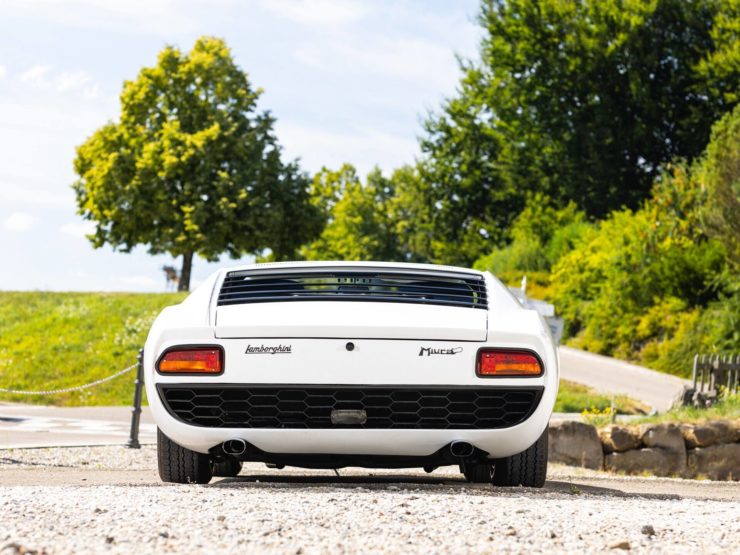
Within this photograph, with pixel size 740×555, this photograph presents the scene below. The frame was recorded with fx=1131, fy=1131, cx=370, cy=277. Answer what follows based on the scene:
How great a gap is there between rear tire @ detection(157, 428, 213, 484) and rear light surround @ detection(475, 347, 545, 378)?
Result: 67.8 inches

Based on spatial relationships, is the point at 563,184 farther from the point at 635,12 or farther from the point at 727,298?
the point at 727,298

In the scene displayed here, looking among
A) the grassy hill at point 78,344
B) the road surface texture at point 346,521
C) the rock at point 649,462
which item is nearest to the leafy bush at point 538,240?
the grassy hill at point 78,344

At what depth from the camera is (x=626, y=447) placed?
40.8 feet

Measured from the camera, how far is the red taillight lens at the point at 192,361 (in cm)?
591

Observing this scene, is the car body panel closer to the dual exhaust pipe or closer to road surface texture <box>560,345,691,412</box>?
the dual exhaust pipe

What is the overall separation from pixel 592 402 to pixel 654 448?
8903mm

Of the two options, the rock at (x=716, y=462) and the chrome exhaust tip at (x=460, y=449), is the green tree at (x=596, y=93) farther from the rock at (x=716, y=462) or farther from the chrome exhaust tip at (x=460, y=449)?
the chrome exhaust tip at (x=460, y=449)

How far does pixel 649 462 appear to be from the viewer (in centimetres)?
1241

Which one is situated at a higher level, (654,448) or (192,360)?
(192,360)

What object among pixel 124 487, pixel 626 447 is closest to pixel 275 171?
pixel 626 447

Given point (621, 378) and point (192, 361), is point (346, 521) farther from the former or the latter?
point (621, 378)

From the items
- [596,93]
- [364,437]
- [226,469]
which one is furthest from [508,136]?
[364,437]

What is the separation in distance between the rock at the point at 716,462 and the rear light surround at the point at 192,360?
8138 mm

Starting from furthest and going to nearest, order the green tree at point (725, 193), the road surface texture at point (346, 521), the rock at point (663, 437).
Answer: the green tree at point (725, 193) → the rock at point (663, 437) → the road surface texture at point (346, 521)
